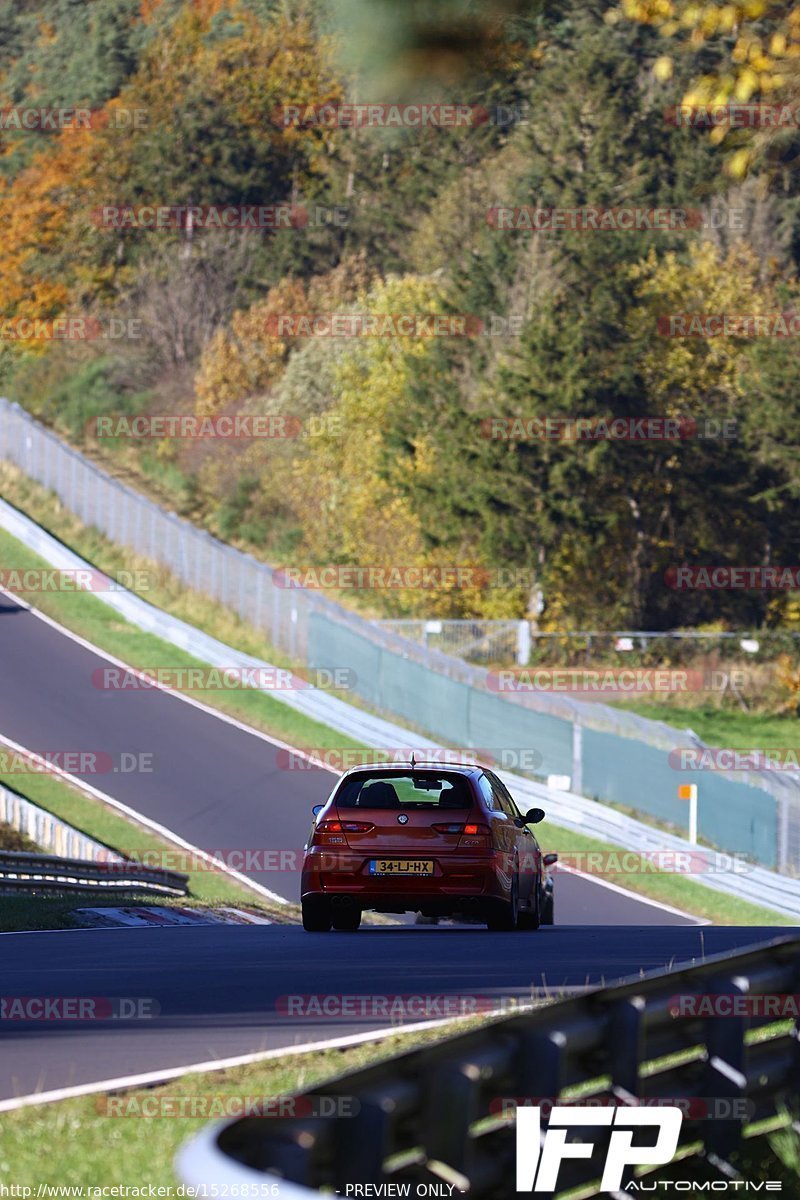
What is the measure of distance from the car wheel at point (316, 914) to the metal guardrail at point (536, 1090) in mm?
8800

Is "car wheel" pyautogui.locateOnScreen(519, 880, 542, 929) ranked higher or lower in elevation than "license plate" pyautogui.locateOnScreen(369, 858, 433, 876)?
lower

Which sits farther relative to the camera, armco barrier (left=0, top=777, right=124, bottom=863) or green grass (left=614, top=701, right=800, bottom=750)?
green grass (left=614, top=701, right=800, bottom=750)

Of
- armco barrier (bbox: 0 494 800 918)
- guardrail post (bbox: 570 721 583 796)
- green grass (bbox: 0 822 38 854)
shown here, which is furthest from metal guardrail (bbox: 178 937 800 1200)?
guardrail post (bbox: 570 721 583 796)

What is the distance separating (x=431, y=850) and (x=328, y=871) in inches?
35.6

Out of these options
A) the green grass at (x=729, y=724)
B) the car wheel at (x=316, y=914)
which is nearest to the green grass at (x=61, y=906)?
the car wheel at (x=316, y=914)

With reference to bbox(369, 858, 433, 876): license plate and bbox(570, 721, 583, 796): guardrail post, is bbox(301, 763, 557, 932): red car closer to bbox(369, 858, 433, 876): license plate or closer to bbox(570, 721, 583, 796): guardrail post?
bbox(369, 858, 433, 876): license plate

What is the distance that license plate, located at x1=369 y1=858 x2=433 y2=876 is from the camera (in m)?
16.2

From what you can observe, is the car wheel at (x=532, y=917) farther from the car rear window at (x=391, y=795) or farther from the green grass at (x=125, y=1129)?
the green grass at (x=125, y=1129)

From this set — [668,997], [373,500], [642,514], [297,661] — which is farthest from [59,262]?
[668,997]

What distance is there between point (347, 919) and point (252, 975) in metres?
4.97

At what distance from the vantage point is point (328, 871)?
16.4 meters

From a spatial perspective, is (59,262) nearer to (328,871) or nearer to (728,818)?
(728,818)

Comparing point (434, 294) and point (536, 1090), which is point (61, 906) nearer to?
point (536, 1090)

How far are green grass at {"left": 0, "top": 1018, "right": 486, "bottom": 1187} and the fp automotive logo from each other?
1.25m
